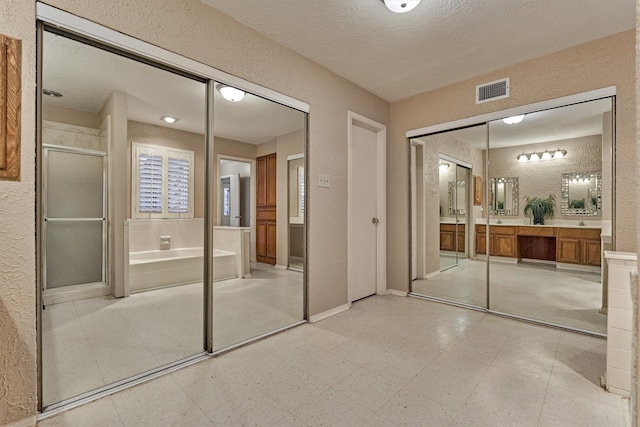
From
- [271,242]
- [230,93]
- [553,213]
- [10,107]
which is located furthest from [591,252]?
[10,107]

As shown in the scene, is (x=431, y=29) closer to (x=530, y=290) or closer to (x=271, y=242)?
(x=271, y=242)

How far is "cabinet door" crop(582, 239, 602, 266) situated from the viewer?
2.87 metres

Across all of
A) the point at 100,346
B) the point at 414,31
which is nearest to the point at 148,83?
the point at 100,346

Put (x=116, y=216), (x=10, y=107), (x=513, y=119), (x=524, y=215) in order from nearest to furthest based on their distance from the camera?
(x=10, y=107) < (x=116, y=216) < (x=513, y=119) < (x=524, y=215)

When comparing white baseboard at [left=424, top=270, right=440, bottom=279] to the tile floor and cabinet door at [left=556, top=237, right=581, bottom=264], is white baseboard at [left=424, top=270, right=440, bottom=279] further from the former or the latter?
the tile floor

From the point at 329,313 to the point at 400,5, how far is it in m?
2.84

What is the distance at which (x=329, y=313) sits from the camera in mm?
3021

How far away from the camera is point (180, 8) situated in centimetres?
194

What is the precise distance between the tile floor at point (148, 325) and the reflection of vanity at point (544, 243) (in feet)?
8.73

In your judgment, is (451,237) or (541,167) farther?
(451,237)

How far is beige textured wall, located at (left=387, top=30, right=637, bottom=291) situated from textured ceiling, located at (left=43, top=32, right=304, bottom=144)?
5.65 ft

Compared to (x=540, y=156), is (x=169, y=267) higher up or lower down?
lower down

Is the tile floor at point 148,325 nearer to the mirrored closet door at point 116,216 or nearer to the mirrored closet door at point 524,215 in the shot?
the mirrored closet door at point 116,216

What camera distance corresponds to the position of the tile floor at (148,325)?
183 centimetres
